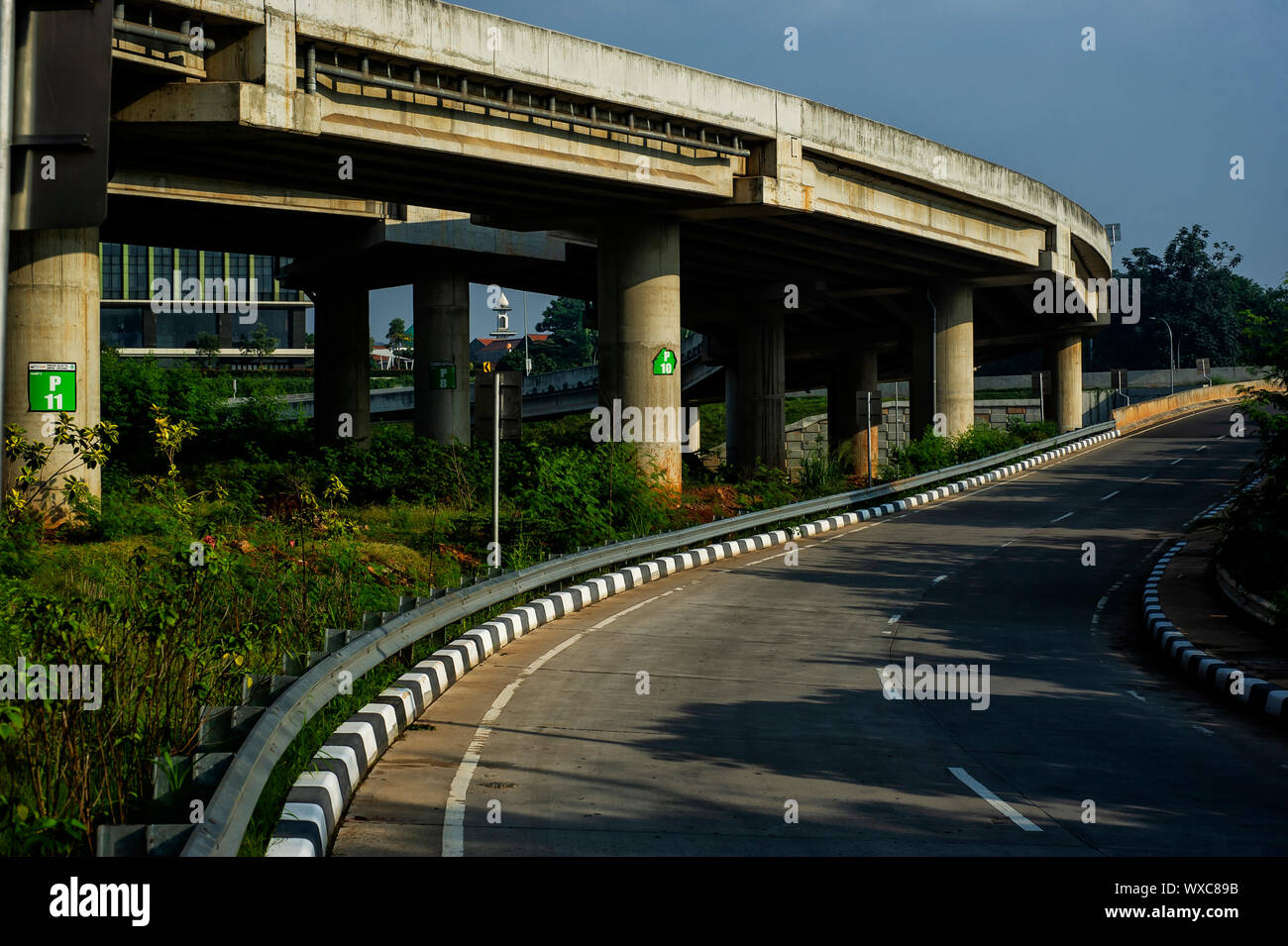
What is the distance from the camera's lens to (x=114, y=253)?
109 metres

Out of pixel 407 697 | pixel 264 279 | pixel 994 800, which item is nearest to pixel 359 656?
pixel 407 697

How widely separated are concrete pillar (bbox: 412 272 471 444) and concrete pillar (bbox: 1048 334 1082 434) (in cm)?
3259

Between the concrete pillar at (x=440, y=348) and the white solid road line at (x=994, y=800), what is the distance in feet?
106

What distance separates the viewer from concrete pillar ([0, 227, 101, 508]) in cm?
2256

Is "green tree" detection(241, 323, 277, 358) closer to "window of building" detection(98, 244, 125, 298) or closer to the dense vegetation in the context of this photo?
"window of building" detection(98, 244, 125, 298)

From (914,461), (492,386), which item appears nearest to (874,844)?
(492,386)

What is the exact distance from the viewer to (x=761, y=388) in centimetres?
4638

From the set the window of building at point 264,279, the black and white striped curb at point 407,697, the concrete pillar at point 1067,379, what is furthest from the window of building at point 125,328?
the black and white striped curb at point 407,697

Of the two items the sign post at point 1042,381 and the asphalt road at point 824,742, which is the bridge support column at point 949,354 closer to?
the sign post at point 1042,381

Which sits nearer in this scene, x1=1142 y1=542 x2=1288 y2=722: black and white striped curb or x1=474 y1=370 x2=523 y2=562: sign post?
x1=1142 y1=542 x2=1288 y2=722: black and white striped curb

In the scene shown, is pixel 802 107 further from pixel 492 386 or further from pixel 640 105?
pixel 492 386

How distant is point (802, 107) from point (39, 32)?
28.7 meters

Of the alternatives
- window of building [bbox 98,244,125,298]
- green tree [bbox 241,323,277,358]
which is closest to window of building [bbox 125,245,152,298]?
window of building [bbox 98,244,125,298]

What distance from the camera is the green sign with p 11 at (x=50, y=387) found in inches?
870
